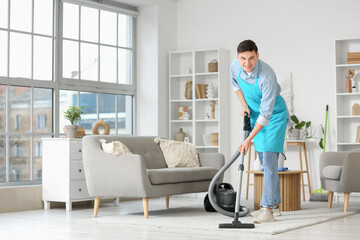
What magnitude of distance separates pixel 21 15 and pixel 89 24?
1.14m

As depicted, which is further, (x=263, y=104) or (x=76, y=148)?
(x=76, y=148)

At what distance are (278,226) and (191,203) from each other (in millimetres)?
2544

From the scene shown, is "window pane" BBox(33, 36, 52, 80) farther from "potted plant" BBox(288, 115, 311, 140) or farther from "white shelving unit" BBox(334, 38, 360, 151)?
"white shelving unit" BBox(334, 38, 360, 151)

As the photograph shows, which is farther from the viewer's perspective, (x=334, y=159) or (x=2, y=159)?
(x=2, y=159)

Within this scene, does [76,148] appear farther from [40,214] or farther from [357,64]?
[357,64]

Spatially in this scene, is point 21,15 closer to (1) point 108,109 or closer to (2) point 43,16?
(2) point 43,16

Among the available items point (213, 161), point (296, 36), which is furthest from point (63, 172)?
point (296, 36)

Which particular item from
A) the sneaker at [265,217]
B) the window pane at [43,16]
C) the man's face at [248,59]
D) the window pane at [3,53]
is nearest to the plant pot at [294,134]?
the sneaker at [265,217]

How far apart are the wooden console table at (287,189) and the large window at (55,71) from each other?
101 inches

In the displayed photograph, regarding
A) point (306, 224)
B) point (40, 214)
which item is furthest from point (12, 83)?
point (306, 224)

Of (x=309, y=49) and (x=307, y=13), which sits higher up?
(x=307, y=13)

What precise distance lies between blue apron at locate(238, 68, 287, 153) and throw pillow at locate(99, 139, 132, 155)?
1275 mm

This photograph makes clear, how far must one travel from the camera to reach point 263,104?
457cm

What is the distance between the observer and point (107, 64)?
7.95 metres
